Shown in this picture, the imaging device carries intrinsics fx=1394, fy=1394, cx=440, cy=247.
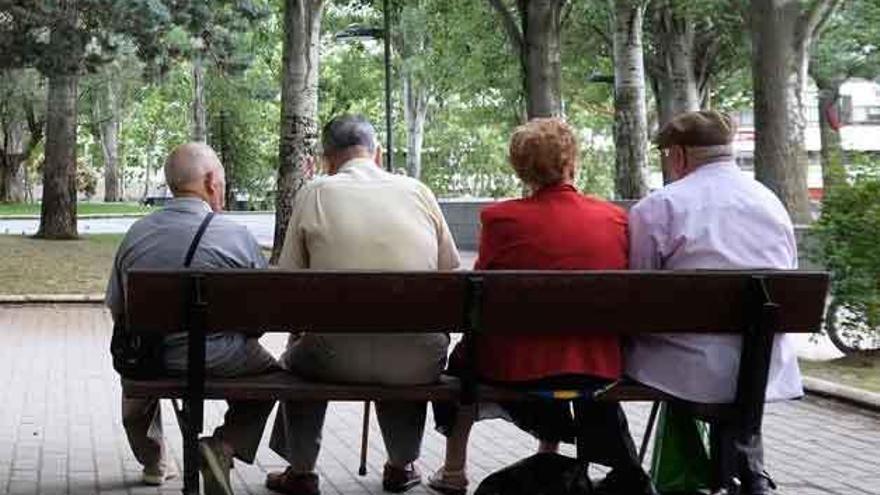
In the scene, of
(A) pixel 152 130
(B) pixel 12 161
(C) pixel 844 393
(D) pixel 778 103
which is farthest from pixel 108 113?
(C) pixel 844 393

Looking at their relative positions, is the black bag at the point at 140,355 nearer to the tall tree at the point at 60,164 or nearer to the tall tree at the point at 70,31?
the tall tree at the point at 70,31

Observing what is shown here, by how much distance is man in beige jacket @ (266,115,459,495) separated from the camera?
18.3ft

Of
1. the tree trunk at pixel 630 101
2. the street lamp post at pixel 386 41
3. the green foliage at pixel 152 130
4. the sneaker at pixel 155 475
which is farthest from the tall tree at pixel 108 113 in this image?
the sneaker at pixel 155 475

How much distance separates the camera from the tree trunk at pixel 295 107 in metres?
22.5

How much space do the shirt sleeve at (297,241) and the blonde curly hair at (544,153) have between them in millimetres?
892

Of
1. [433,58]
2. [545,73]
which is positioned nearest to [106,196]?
[433,58]

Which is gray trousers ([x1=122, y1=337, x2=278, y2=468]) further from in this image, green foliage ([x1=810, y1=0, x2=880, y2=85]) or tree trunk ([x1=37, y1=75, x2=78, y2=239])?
green foliage ([x1=810, y1=0, x2=880, y2=85])

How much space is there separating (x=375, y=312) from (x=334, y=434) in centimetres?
287

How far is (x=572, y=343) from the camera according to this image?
548cm

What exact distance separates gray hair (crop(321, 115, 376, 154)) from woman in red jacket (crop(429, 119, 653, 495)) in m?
0.70

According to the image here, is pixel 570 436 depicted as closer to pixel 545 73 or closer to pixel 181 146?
A: pixel 181 146

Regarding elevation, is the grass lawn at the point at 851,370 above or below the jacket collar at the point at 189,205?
below

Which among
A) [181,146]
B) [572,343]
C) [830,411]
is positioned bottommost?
[830,411]

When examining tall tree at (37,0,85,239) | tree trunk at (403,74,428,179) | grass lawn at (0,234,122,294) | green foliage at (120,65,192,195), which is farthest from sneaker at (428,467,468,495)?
green foliage at (120,65,192,195)
